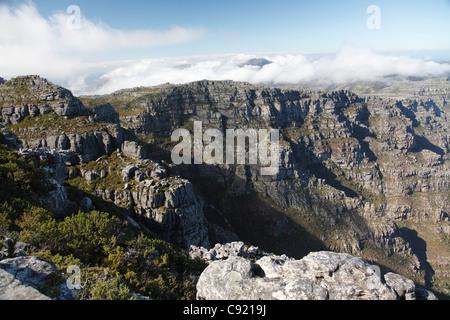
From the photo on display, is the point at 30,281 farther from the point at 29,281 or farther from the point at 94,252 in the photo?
the point at 94,252

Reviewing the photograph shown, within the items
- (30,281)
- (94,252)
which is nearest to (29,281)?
(30,281)

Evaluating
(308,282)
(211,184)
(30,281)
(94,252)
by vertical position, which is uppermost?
(30,281)

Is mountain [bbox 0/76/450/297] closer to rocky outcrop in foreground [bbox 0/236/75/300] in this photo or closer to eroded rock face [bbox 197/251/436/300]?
rocky outcrop in foreground [bbox 0/236/75/300]

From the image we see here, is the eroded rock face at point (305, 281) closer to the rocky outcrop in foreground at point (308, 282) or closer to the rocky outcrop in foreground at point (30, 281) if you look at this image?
the rocky outcrop in foreground at point (308, 282)

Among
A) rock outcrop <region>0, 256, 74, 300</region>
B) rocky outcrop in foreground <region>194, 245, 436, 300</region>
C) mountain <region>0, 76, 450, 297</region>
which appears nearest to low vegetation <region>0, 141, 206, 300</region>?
rock outcrop <region>0, 256, 74, 300</region>

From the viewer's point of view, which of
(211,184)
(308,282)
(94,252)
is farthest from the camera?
(211,184)

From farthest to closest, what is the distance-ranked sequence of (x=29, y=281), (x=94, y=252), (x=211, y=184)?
(x=211, y=184), (x=94, y=252), (x=29, y=281)

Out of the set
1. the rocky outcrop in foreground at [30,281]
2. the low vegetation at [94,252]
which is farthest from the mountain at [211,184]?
the rocky outcrop in foreground at [30,281]
